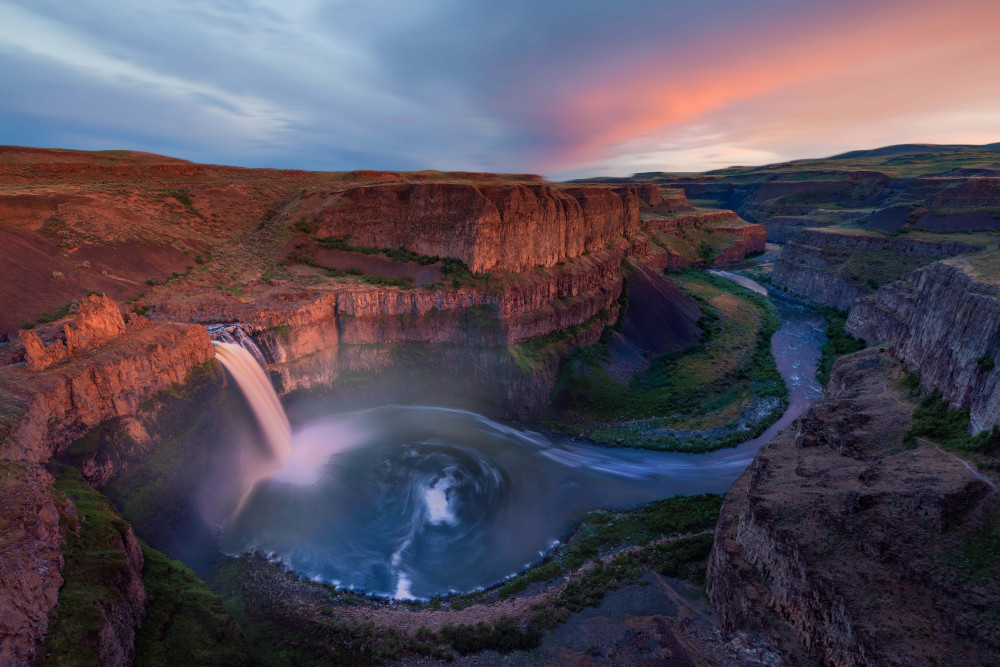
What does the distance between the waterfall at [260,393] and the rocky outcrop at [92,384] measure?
1813 millimetres

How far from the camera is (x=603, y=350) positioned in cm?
4506

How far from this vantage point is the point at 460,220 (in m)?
41.9

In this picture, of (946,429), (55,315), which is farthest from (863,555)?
(55,315)

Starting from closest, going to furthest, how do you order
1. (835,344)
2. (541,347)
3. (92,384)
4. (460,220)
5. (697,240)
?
1. (92,384)
2. (541,347)
3. (460,220)
4. (835,344)
5. (697,240)

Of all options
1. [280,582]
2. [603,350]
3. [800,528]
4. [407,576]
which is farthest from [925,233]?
[280,582]

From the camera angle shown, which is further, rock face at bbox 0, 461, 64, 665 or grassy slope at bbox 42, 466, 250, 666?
grassy slope at bbox 42, 466, 250, 666

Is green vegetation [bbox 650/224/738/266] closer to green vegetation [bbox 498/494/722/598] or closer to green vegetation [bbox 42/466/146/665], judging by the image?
green vegetation [bbox 498/494/722/598]

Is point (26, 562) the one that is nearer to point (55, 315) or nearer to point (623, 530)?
point (623, 530)

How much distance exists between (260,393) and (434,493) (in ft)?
47.0

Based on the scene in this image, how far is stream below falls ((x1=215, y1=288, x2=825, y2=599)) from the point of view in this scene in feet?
74.1

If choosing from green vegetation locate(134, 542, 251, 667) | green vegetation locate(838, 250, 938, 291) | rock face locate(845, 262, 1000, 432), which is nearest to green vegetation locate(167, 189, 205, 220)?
green vegetation locate(134, 542, 251, 667)

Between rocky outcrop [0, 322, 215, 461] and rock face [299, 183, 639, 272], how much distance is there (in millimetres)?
22191

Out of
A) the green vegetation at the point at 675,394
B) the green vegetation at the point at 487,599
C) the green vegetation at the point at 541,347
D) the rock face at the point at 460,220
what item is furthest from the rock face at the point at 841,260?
the green vegetation at the point at 487,599

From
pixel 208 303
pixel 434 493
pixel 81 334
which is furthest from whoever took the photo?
pixel 208 303
